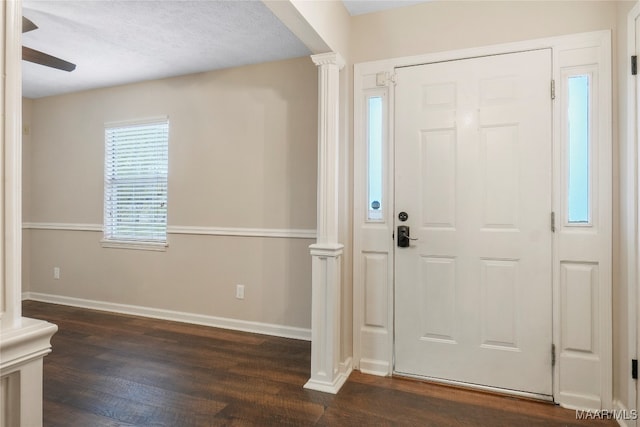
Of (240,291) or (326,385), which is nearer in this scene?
(326,385)

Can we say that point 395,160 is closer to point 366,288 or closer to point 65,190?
point 366,288

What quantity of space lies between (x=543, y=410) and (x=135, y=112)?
4.35 meters

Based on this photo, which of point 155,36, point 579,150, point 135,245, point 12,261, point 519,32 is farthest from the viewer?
point 135,245

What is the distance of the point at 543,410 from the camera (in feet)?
6.70

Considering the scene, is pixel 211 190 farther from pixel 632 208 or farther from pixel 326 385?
pixel 632 208

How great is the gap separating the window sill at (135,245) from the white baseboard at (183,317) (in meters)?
0.62

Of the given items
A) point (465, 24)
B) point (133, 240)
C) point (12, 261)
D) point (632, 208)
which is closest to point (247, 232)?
point (133, 240)

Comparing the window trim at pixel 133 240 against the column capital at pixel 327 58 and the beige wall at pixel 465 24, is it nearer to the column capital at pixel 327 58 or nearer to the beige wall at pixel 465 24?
the column capital at pixel 327 58

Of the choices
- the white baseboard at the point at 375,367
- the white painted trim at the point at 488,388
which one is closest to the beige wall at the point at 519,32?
the white painted trim at the point at 488,388

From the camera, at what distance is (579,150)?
207 centimetres

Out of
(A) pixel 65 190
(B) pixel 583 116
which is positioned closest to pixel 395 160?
(B) pixel 583 116

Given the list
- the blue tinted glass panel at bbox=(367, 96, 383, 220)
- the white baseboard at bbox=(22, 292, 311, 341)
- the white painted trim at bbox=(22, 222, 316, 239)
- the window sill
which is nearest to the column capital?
the blue tinted glass panel at bbox=(367, 96, 383, 220)

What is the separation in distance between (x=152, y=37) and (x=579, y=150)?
3.12m

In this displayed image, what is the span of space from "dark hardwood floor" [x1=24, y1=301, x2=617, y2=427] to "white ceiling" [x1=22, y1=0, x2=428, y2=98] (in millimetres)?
2511
